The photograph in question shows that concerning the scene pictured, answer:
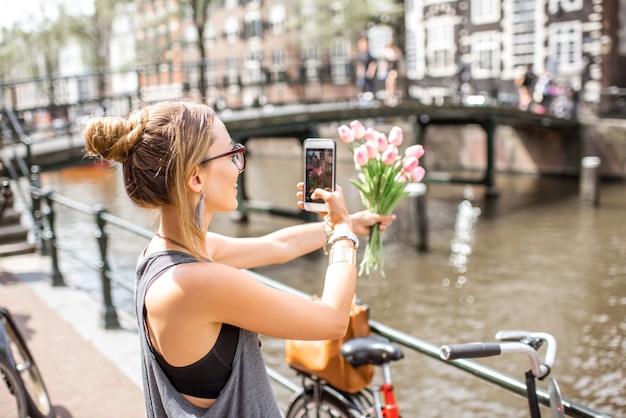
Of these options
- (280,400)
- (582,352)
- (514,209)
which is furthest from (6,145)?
(514,209)

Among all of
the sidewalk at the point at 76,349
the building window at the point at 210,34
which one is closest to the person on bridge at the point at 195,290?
the sidewalk at the point at 76,349

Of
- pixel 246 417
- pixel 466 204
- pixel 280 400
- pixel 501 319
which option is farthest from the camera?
pixel 466 204

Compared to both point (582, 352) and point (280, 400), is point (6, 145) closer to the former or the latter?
point (280, 400)

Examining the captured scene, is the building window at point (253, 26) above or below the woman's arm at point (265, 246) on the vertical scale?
above

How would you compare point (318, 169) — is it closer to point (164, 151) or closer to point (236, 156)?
point (236, 156)

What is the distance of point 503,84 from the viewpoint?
2939 centimetres

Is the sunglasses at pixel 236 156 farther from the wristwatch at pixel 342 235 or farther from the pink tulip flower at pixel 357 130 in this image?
the pink tulip flower at pixel 357 130

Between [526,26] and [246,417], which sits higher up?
[526,26]

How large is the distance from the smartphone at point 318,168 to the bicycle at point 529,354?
57 cm

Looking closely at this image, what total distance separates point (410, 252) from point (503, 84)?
18525 mm

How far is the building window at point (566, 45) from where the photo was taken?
1069 inches

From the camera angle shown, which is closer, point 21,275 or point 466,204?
point 21,275

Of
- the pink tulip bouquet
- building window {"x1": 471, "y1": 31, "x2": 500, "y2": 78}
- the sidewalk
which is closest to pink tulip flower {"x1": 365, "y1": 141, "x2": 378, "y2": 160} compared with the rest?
the pink tulip bouquet

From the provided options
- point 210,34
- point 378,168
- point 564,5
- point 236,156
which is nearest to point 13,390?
point 378,168
